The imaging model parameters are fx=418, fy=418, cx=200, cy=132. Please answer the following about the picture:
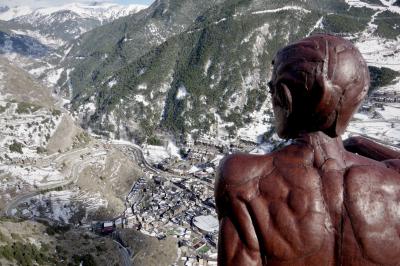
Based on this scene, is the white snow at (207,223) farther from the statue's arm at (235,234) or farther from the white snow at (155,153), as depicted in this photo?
the statue's arm at (235,234)

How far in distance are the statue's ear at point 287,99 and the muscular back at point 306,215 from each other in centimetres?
30

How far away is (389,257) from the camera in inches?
95.0

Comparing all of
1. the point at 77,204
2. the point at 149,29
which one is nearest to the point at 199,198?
the point at 77,204

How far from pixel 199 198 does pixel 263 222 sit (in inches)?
1964

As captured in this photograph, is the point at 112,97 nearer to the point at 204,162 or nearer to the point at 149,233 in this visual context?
the point at 204,162

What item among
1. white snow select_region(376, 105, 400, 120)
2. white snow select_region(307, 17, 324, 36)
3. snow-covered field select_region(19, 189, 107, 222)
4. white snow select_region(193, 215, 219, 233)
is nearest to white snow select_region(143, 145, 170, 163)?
snow-covered field select_region(19, 189, 107, 222)

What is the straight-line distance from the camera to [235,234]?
235 centimetres

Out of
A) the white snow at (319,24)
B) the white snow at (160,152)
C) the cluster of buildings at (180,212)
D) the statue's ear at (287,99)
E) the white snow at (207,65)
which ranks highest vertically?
the statue's ear at (287,99)

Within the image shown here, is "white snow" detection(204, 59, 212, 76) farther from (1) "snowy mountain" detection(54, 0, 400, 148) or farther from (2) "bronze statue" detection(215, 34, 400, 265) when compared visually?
(2) "bronze statue" detection(215, 34, 400, 265)

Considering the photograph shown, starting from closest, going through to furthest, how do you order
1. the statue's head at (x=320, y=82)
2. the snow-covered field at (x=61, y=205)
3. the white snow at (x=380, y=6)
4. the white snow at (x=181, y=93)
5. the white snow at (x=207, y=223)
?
the statue's head at (x=320, y=82)
the white snow at (x=207, y=223)
the snow-covered field at (x=61, y=205)
the white snow at (x=181, y=93)
the white snow at (x=380, y=6)

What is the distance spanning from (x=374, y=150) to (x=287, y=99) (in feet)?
3.01

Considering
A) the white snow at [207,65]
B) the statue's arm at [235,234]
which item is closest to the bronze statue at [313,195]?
the statue's arm at [235,234]

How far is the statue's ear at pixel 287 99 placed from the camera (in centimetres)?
242

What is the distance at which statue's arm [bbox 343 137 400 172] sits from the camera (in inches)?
105
